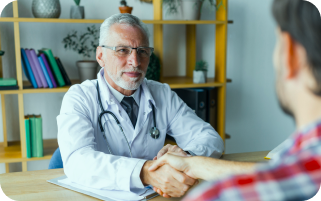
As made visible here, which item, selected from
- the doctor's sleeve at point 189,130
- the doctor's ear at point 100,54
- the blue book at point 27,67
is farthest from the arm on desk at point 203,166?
the blue book at point 27,67

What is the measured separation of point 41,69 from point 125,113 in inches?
37.0

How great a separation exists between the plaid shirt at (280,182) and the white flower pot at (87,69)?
81.1 inches

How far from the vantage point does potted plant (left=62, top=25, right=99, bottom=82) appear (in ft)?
7.96

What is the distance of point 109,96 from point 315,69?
1249 millimetres

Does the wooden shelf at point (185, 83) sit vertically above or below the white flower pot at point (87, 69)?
below

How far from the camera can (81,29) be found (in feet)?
8.66

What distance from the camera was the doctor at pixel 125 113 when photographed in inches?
56.2

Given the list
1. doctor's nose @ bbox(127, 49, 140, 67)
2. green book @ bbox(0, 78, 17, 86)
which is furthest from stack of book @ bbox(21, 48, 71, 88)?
doctor's nose @ bbox(127, 49, 140, 67)

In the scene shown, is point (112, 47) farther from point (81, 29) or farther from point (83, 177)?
point (81, 29)

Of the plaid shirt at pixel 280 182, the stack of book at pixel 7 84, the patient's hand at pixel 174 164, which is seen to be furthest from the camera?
the stack of book at pixel 7 84

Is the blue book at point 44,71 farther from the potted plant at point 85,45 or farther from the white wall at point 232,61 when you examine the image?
the white wall at point 232,61

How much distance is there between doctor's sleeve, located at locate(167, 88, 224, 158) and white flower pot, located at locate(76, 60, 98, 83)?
78 cm

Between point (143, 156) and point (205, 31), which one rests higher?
point (205, 31)

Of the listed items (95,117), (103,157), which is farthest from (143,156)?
(103,157)
